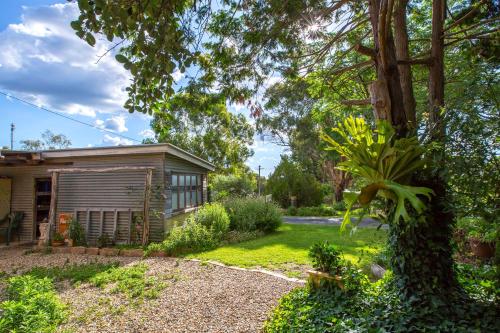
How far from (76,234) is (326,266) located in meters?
7.67

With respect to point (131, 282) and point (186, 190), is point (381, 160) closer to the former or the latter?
point (131, 282)

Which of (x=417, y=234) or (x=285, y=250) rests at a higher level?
(x=417, y=234)

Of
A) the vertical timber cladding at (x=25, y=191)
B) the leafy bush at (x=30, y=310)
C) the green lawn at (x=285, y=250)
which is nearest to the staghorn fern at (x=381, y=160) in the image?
the green lawn at (x=285, y=250)

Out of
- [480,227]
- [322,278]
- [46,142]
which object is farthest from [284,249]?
[46,142]

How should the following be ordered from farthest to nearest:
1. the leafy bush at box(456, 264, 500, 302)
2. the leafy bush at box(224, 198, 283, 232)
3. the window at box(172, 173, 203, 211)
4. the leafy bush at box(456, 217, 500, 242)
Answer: the leafy bush at box(224, 198, 283, 232), the window at box(172, 173, 203, 211), the leafy bush at box(456, 264, 500, 302), the leafy bush at box(456, 217, 500, 242)

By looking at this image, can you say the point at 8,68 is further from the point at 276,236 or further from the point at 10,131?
the point at 10,131

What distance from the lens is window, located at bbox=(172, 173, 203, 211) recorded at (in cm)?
955

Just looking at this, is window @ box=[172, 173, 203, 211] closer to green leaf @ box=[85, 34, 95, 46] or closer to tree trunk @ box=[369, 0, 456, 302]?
tree trunk @ box=[369, 0, 456, 302]

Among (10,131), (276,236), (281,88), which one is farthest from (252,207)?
(10,131)

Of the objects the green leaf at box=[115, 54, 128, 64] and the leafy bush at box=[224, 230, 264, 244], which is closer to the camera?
the green leaf at box=[115, 54, 128, 64]

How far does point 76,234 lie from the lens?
27.9 feet

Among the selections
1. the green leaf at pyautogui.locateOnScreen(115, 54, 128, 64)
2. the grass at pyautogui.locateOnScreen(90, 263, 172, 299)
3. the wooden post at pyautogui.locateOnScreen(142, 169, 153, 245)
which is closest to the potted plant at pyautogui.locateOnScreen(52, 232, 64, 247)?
the wooden post at pyautogui.locateOnScreen(142, 169, 153, 245)

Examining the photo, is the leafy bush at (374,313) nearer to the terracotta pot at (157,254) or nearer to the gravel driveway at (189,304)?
the gravel driveway at (189,304)

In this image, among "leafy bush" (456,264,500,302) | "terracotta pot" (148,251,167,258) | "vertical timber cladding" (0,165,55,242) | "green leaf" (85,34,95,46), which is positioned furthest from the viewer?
"vertical timber cladding" (0,165,55,242)
